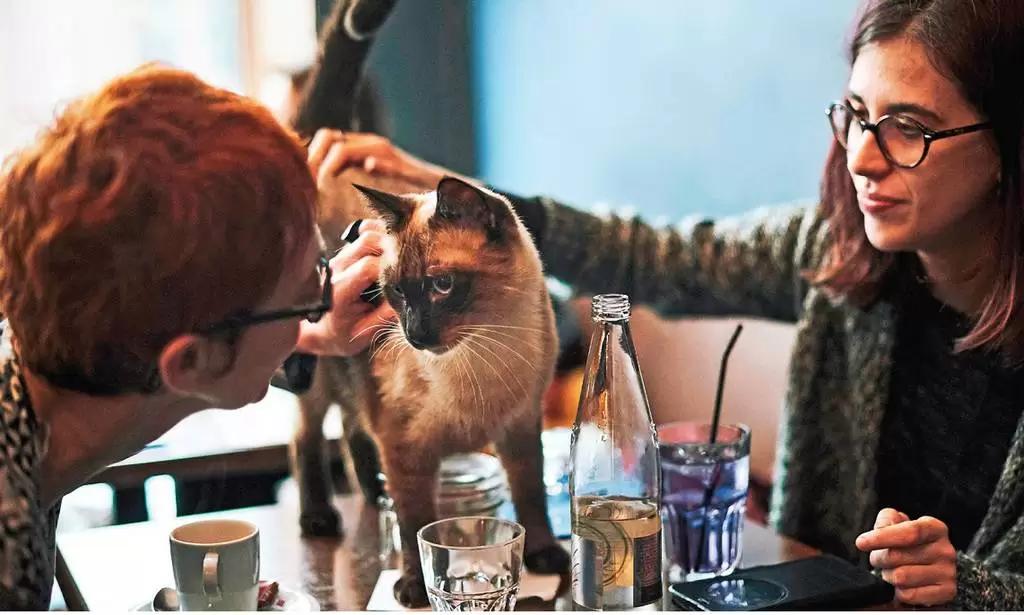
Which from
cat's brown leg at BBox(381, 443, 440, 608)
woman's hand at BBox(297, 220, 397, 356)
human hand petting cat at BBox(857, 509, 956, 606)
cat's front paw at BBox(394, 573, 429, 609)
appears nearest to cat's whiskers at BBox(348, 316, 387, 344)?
woman's hand at BBox(297, 220, 397, 356)

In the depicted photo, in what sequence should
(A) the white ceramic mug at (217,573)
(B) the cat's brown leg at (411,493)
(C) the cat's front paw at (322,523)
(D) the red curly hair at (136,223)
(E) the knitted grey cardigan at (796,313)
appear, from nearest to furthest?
(D) the red curly hair at (136,223), (A) the white ceramic mug at (217,573), (B) the cat's brown leg at (411,493), (C) the cat's front paw at (322,523), (E) the knitted grey cardigan at (796,313)

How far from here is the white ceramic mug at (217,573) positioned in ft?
2.71

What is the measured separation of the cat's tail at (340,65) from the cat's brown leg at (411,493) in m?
0.32

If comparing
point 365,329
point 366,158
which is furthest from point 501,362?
point 366,158

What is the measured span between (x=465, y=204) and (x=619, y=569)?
329 millimetres

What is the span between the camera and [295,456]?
103 centimetres

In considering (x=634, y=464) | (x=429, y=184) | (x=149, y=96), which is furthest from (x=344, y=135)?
(x=634, y=464)

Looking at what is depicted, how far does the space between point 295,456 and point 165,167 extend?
43 cm

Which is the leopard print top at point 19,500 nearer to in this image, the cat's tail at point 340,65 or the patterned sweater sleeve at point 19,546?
the patterned sweater sleeve at point 19,546

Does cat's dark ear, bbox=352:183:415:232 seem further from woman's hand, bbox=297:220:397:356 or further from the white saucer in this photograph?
the white saucer

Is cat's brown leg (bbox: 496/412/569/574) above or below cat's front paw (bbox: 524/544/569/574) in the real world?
above

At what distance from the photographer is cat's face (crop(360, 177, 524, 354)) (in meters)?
0.85

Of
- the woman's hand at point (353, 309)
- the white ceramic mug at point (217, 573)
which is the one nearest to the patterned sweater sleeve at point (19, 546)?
the white ceramic mug at point (217, 573)

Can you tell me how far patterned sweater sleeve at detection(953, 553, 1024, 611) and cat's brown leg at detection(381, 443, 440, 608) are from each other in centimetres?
48
